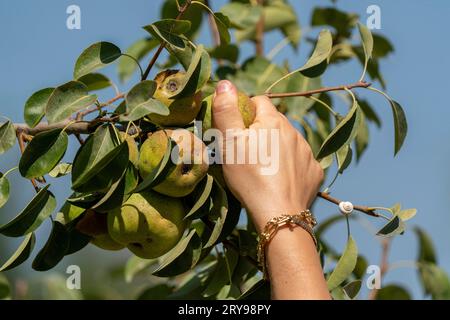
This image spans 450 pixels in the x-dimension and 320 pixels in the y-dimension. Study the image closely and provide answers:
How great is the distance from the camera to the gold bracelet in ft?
4.52

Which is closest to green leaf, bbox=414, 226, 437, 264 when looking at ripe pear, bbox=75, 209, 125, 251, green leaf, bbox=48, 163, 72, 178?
ripe pear, bbox=75, 209, 125, 251

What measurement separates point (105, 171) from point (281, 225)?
0.30 m

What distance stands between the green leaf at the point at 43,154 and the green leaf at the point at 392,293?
4.41 ft

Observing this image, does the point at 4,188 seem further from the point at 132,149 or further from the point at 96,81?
the point at 96,81

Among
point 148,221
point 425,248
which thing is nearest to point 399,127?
point 148,221

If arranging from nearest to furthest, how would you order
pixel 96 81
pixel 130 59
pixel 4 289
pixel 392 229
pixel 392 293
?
pixel 392 229, pixel 96 81, pixel 4 289, pixel 392 293, pixel 130 59

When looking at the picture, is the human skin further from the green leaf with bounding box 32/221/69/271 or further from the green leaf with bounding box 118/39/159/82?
the green leaf with bounding box 118/39/159/82

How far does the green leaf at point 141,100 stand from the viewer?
4.36 ft

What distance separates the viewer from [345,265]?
5.26ft

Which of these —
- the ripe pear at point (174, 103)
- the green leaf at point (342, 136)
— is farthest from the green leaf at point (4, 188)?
the green leaf at point (342, 136)

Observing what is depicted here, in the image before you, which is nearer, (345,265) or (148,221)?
(148,221)

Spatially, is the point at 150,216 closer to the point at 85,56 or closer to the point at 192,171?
the point at 192,171

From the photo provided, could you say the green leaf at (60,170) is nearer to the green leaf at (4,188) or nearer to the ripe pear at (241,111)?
the green leaf at (4,188)
